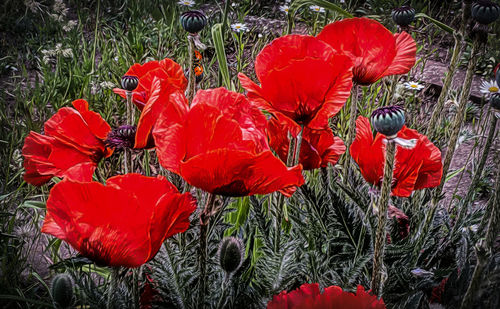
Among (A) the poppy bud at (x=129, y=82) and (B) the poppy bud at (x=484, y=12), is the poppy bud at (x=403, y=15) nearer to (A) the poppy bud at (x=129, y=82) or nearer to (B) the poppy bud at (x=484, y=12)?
(B) the poppy bud at (x=484, y=12)

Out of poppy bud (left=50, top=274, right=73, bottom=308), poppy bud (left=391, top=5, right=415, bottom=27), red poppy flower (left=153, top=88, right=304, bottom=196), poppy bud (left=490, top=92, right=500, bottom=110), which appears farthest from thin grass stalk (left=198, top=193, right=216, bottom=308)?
poppy bud (left=391, top=5, right=415, bottom=27)

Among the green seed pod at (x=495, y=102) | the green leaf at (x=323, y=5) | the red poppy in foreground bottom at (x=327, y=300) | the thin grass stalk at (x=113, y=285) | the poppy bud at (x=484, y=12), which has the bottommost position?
the thin grass stalk at (x=113, y=285)

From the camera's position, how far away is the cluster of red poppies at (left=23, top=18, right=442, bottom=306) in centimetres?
60

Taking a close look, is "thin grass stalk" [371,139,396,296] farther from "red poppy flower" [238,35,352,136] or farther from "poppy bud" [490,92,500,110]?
"poppy bud" [490,92,500,110]

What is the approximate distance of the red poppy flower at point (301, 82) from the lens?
0.73 meters

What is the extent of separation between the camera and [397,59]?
96cm

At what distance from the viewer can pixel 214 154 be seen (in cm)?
59

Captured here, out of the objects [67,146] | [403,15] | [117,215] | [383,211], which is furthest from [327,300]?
[403,15]

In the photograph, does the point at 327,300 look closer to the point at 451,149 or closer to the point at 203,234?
the point at 203,234

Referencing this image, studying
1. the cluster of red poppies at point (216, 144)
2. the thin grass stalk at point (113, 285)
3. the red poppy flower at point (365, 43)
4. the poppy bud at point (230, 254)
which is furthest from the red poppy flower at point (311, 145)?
the thin grass stalk at point (113, 285)

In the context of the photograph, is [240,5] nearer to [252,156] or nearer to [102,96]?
[102,96]

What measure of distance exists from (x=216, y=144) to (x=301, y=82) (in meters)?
0.17

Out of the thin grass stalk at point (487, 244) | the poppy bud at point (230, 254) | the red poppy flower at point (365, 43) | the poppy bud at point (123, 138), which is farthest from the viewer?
the red poppy flower at point (365, 43)

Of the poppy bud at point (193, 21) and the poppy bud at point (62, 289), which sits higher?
the poppy bud at point (193, 21)
